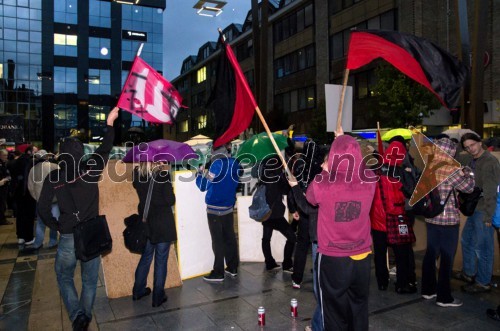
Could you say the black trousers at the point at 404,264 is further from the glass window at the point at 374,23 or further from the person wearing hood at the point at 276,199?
the glass window at the point at 374,23

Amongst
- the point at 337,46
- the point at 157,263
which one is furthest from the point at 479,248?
the point at 337,46

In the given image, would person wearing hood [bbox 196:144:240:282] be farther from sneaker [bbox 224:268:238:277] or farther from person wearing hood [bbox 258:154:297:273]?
person wearing hood [bbox 258:154:297:273]

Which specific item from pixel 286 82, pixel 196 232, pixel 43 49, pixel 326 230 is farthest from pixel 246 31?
Answer: pixel 326 230

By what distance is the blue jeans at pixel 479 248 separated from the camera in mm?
5676

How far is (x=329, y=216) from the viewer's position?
3301 mm

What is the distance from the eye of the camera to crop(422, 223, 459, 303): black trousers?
196 inches

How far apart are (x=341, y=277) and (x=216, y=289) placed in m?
3.19

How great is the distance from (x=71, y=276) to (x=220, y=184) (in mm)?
2430

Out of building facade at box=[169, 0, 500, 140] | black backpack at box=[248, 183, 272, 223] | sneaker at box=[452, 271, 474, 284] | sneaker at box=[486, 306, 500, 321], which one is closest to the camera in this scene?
sneaker at box=[486, 306, 500, 321]

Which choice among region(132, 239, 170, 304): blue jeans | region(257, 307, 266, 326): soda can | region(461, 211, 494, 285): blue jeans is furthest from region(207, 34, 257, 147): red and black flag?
region(461, 211, 494, 285): blue jeans

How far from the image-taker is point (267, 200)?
623cm

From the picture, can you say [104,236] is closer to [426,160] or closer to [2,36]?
[426,160]

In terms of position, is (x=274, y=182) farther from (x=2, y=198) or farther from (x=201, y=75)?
(x=201, y=75)

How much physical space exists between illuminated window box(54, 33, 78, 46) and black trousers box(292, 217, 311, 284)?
51.6m
